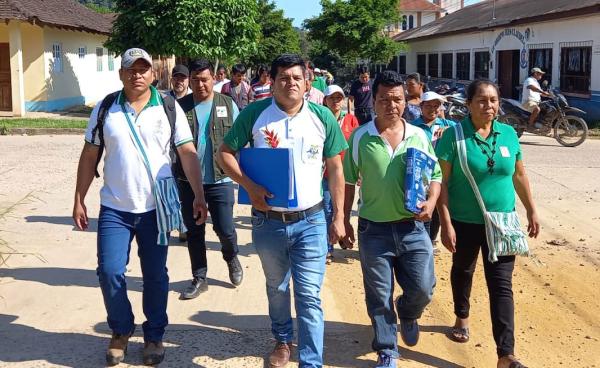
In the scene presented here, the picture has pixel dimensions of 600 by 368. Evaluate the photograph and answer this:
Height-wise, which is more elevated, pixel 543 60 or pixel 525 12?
pixel 525 12

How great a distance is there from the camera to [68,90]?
25375 millimetres

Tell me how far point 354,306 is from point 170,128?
1998mm

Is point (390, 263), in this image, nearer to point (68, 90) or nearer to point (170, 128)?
point (170, 128)

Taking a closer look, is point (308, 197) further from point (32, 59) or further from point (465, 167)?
point (32, 59)

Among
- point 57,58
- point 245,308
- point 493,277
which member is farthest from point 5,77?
point 493,277

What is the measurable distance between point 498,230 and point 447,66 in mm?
31488

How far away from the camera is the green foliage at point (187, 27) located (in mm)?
20641

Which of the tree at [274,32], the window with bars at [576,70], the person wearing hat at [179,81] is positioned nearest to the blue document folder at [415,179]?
the person wearing hat at [179,81]

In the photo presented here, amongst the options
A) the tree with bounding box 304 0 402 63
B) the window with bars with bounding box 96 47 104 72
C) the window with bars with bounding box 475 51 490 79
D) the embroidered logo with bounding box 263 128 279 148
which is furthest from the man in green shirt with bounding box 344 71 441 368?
the tree with bounding box 304 0 402 63

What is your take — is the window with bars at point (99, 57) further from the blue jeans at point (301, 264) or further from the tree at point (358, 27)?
the blue jeans at point (301, 264)

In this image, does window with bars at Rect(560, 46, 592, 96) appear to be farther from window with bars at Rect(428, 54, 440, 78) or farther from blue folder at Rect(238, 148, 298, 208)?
blue folder at Rect(238, 148, 298, 208)

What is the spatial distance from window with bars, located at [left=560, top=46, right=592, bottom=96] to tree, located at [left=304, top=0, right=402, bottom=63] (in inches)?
678

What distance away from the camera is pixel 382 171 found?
12.9ft

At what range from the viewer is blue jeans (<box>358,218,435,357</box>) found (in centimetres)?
399
